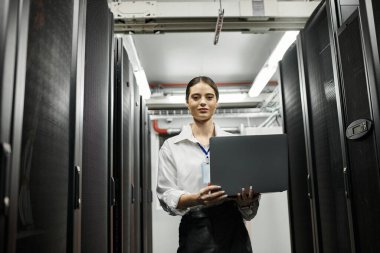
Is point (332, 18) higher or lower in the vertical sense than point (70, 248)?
higher

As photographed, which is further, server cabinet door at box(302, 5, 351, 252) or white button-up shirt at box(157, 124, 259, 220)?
server cabinet door at box(302, 5, 351, 252)

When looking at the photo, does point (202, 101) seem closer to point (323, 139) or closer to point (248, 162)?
point (248, 162)

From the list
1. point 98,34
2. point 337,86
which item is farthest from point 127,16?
point 337,86

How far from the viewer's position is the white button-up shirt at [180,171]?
1522 millimetres

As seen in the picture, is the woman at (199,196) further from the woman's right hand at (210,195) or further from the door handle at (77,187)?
the door handle at (77,187)

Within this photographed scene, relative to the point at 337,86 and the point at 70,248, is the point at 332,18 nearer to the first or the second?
the point at 337,86

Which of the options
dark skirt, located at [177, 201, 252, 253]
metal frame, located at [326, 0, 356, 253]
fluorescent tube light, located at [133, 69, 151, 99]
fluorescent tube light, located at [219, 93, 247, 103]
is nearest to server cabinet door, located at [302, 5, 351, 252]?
metal frame, located at [326, 0, 356, 253]

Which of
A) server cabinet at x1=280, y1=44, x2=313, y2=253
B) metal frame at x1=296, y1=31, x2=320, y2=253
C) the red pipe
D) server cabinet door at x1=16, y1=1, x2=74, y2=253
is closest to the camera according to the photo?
server cabinet door at x1=16, y1=1, x2=74, y2=253

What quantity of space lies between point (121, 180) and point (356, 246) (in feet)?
4.11

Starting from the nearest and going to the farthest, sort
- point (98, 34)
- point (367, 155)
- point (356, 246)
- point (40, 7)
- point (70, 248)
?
point (40, 7) → point (70, 248) → point (367, 155) → point (356, 246) → point (98, 34)

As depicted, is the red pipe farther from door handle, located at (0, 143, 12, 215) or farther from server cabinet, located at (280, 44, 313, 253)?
door handle, located at (0, 143, 12, 215)

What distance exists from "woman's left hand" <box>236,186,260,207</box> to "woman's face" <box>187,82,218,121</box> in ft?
1.33

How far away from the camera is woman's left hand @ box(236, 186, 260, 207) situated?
1.40 m

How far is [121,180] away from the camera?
6.86ft
